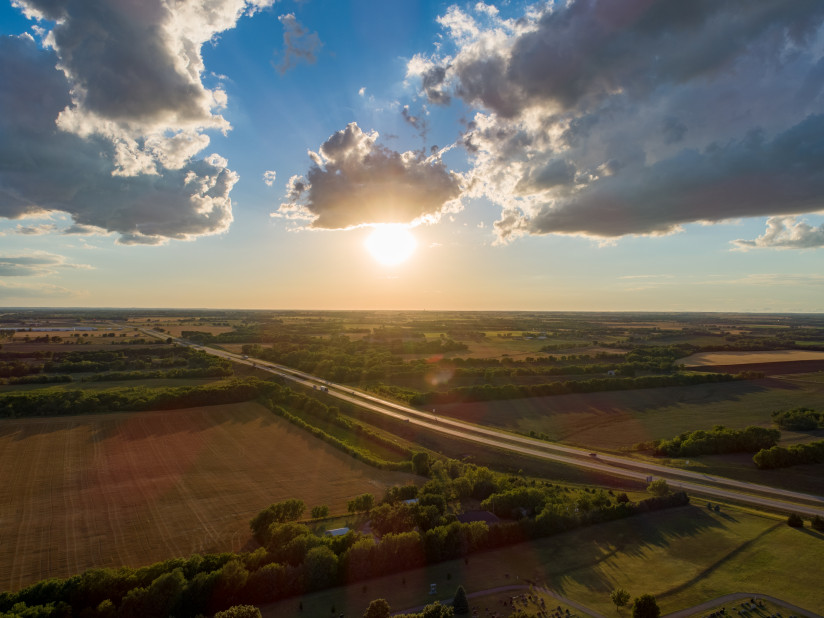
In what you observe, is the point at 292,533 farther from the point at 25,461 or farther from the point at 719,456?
the point at 719,456

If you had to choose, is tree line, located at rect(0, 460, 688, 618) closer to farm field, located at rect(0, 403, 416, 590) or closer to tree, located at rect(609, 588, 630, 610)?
farm field, located at rect(0, 403, 416, 590)

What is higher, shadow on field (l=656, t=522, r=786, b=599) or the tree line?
the tree line

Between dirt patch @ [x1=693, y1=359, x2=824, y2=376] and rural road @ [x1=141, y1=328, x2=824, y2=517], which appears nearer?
rural road @ [x1=141, y1=328, x2=824, y2=517]

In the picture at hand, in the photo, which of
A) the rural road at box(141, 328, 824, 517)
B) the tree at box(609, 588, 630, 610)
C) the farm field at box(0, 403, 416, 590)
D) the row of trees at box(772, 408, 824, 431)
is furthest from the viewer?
the row of trees at box(772, 408, 824, 431)

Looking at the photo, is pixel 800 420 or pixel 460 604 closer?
pixel 460 604

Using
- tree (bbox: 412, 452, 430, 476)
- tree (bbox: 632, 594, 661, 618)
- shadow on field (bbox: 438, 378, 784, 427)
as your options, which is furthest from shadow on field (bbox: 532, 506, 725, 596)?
shadow on field (bbox: 438, 378, 784, 427)

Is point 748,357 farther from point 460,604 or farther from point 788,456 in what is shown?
point 460,604

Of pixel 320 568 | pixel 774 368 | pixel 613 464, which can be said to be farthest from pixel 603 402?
pixel 320 568
